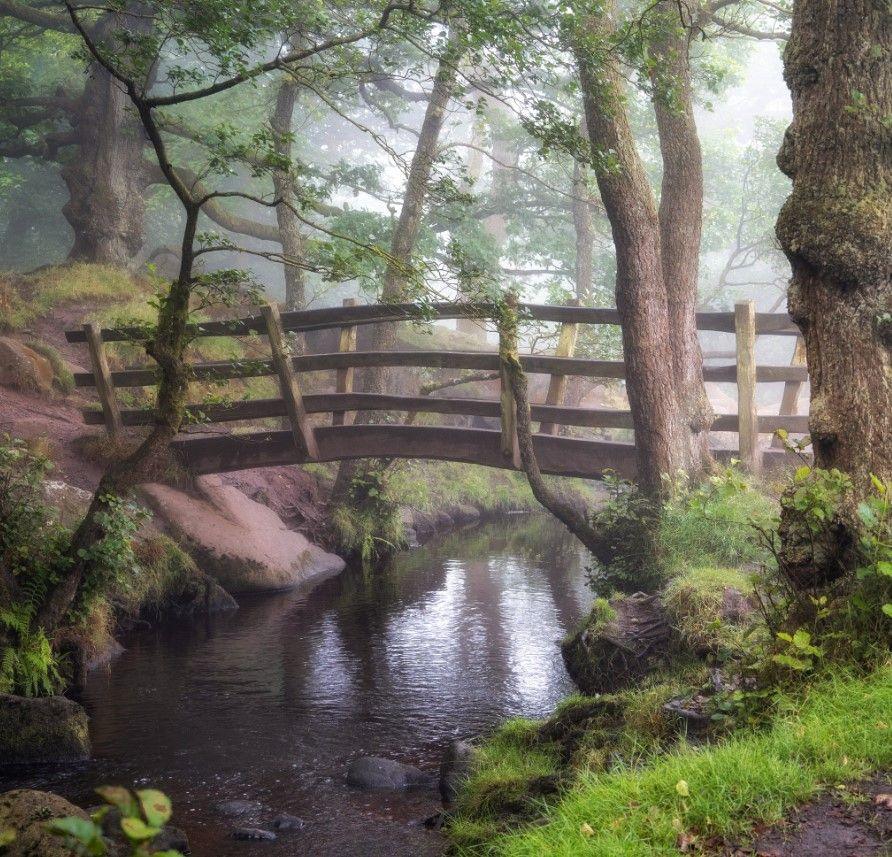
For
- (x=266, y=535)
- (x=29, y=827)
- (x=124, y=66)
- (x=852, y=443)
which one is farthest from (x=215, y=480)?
(x=852, y=443)

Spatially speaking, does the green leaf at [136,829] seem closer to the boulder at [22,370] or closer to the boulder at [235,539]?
the boulder at [235,539]

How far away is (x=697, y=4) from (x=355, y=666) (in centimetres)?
878

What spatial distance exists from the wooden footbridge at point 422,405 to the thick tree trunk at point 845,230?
4234mm

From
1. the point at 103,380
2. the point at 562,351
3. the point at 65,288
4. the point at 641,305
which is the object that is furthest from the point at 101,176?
the point at 641,305

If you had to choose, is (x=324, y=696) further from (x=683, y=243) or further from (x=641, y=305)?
(x=683, y=243)

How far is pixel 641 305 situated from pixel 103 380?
611 centimetres

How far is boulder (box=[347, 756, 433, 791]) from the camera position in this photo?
18.8 feet

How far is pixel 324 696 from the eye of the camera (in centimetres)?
756

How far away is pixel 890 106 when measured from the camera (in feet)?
15.4

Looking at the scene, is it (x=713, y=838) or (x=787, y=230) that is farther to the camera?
(x=787, y=230)

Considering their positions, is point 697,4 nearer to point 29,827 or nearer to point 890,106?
point 890,106

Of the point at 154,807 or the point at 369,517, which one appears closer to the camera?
the point at 154,807

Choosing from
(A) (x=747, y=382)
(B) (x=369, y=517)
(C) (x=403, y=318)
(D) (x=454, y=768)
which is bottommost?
(D) (x=454, y=768)

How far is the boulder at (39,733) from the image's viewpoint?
6.18 m
